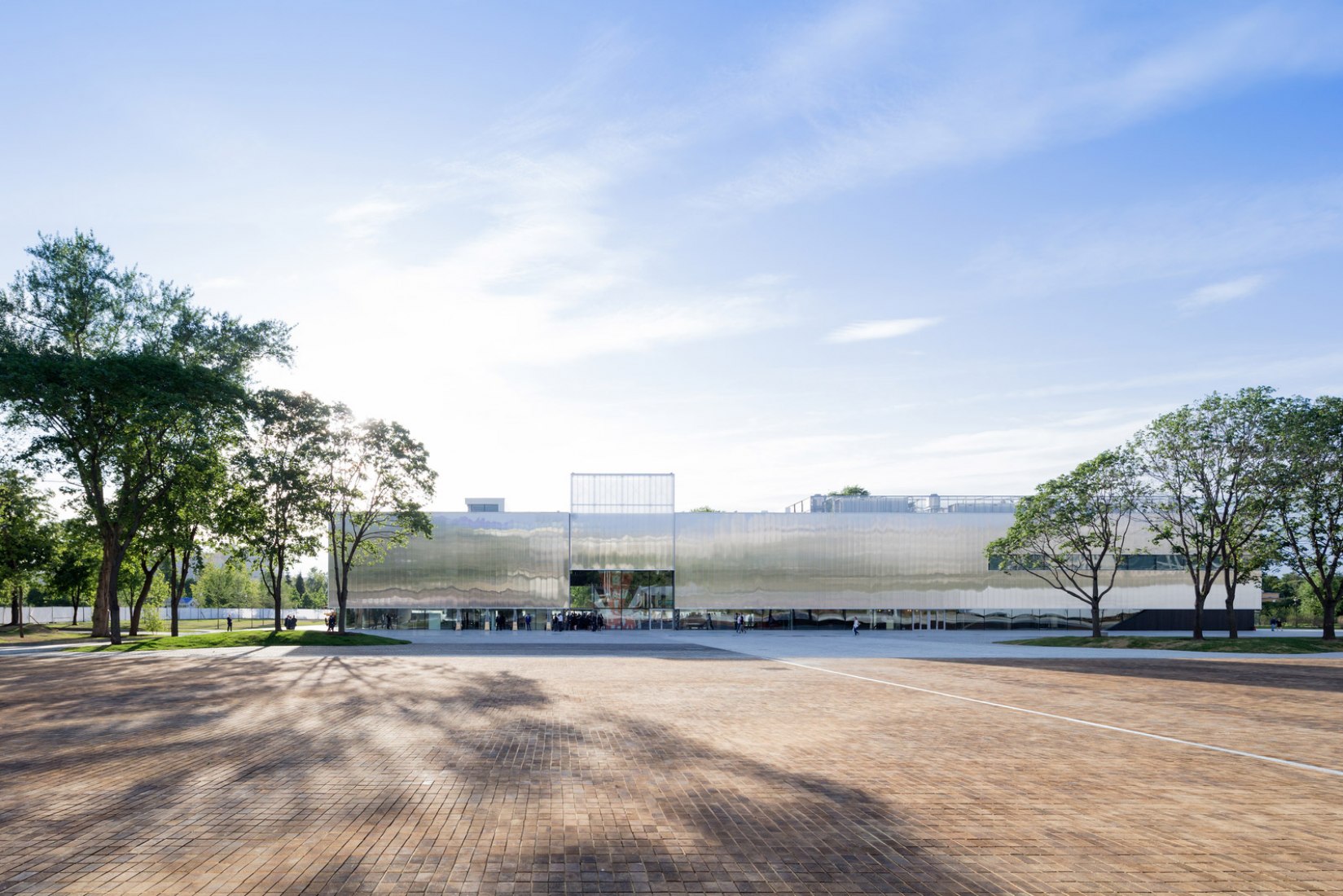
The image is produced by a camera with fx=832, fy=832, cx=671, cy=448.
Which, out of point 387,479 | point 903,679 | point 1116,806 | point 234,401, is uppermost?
point 234,401

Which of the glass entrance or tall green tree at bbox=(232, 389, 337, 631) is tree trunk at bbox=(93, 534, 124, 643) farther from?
the glass entrance

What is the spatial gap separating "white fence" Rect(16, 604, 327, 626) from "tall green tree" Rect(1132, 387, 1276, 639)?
71254mm

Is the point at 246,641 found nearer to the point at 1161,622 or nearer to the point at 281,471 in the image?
the point at 281,471

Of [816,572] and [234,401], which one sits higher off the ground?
[234,401]

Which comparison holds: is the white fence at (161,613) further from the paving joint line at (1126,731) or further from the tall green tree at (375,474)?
the paving joint line at (1126,731)

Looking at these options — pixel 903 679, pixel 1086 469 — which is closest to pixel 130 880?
pixel 903 679

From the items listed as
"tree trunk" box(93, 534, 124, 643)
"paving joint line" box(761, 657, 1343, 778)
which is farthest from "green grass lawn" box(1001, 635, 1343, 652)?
"tree trunk" box(93, 534, 124, 643)

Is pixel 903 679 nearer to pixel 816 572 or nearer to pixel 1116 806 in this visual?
pixel 1116 806

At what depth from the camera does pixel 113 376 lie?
3416cm

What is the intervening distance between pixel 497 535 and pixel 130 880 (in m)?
57.0

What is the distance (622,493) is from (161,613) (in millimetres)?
81044

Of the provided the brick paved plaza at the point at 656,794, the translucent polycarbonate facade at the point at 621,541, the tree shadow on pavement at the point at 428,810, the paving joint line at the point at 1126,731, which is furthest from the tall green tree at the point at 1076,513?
the tree shadow on pavement at the point at 428,810

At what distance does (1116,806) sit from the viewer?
906 cm

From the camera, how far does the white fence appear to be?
272ft
